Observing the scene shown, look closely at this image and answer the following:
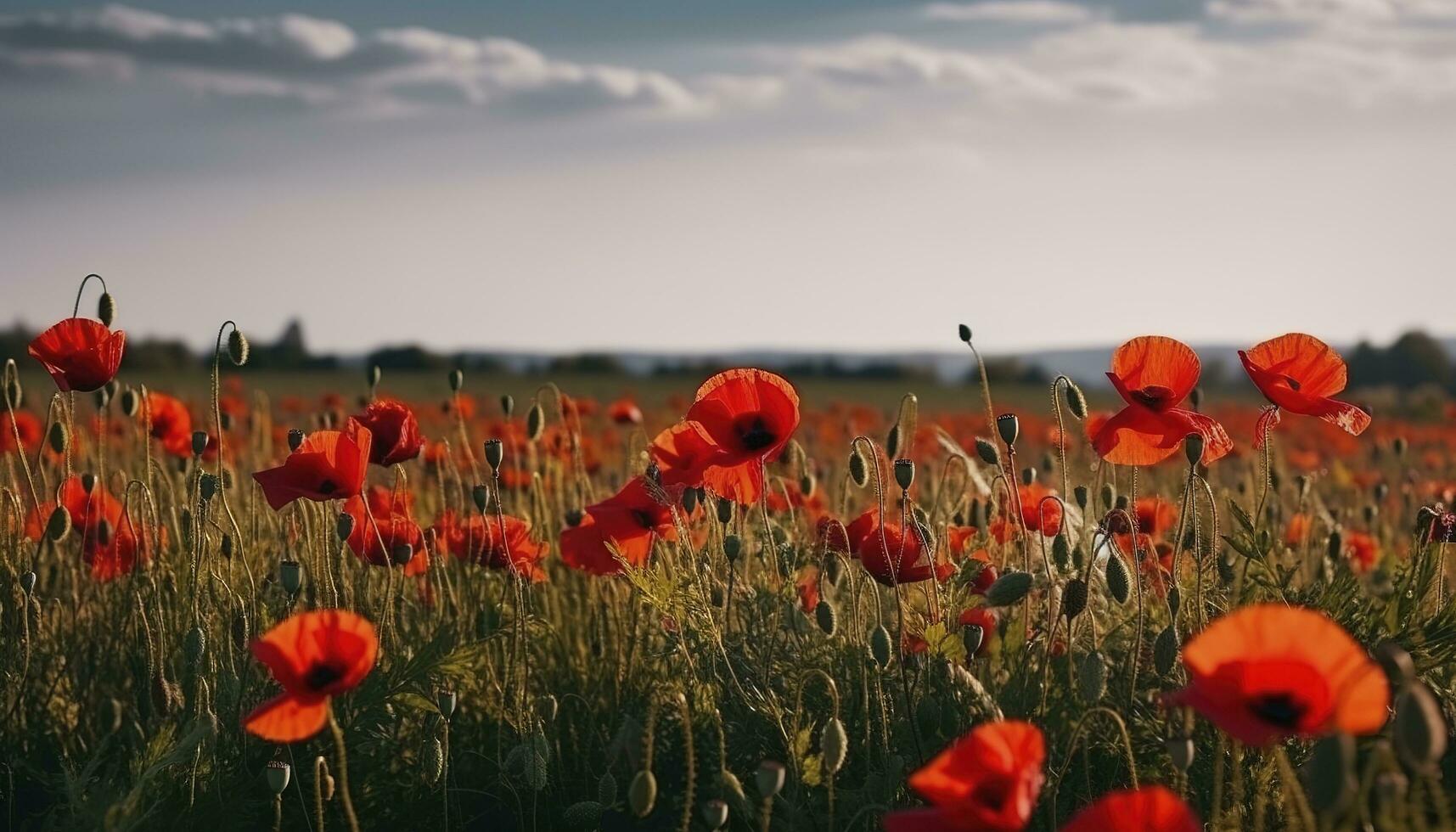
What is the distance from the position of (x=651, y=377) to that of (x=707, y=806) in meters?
28.8

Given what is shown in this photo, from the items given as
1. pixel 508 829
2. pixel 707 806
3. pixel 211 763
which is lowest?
pixel 508 829

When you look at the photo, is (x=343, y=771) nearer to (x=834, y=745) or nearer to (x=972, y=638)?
(x=834, y=745)

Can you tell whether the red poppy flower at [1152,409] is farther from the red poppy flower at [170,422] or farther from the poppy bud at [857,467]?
the red poppy flower at [170,422]

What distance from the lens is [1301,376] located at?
2494 millimetres

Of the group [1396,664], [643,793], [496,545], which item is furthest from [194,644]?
[1396,664]

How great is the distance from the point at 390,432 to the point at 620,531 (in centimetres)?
51

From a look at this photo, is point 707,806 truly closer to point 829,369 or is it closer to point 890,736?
point 890,736

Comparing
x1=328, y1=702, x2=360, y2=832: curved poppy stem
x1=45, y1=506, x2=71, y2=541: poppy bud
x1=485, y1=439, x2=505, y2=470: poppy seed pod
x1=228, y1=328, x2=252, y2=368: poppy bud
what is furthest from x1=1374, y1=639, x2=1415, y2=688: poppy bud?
x1=45, y1=506, x2=71, y2=541: poppy bud

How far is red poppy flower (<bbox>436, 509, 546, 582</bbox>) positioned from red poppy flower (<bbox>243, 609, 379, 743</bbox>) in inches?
43.5

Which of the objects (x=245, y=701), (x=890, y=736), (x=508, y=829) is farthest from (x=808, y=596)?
(x=245, y=701)

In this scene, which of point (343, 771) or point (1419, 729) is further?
point (343, 771)

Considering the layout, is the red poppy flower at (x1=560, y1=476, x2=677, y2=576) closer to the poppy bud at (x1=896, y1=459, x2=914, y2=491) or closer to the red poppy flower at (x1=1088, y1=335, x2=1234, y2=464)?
the poppy bud at (x1=896, y1=459, x2=914, y2=491)

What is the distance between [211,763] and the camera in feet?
7.52

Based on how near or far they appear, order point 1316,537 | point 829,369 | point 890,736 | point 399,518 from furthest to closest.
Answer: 1. point 829,369
2. point 1316,537
3. point 399,518
4. point 890,736
